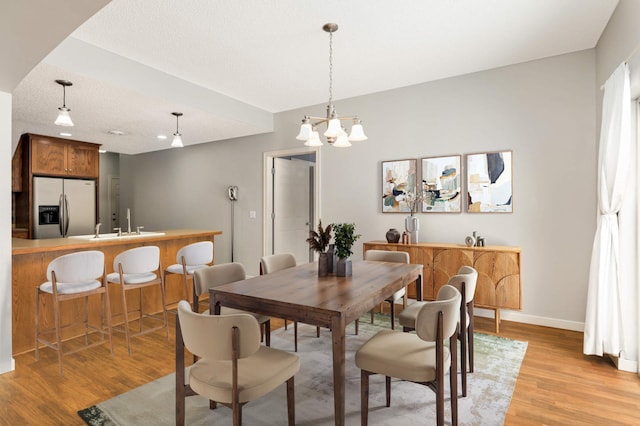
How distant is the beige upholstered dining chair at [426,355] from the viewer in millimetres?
1686

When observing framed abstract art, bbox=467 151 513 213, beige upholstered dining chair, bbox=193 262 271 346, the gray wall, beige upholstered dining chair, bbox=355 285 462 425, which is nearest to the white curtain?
framed abstract art, bbox=467 151 513 213

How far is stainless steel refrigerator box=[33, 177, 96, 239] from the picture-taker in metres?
5.41

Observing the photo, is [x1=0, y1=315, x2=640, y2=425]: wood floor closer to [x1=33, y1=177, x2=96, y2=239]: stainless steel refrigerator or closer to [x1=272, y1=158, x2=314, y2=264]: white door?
[x1=272, y1=158, x2=314, y2=264]: white door

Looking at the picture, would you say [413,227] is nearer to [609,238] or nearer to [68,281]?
[609,238]

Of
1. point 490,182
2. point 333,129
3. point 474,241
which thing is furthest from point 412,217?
point 333,129

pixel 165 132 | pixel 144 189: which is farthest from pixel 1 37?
pixel 144 189

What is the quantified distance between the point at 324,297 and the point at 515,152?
2.91 meters

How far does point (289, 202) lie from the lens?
19.4 ft

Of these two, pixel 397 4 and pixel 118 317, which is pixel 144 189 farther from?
pixel 397 4

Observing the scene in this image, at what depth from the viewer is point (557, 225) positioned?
11.6 ft

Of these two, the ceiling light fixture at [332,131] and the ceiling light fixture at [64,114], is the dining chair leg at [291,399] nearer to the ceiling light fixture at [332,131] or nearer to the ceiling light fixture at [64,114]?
the ceiling light fixture at [332,131]

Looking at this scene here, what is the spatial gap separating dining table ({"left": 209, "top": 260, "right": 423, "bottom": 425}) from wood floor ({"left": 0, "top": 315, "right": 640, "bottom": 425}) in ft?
2.83

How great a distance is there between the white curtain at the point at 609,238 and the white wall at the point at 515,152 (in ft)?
2.23

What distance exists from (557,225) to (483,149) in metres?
1.07
